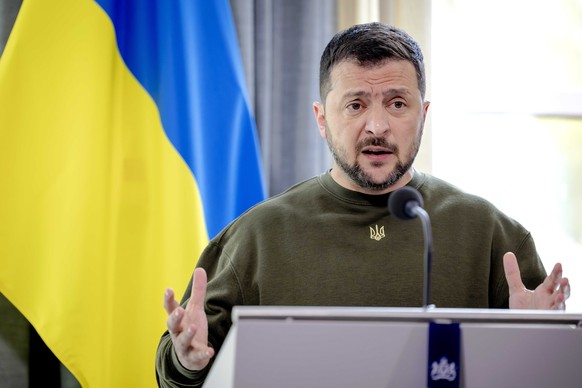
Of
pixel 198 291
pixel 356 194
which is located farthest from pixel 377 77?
pixel 198 291

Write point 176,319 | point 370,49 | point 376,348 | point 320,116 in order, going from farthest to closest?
point 320,116
point 370,49
point 176,319
point 376,348

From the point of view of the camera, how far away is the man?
6.20 feet

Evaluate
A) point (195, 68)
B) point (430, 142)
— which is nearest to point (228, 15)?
point (195, 68)

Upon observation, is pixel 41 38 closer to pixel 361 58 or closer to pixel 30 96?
pixel 30 96

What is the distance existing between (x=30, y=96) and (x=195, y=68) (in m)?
0.50

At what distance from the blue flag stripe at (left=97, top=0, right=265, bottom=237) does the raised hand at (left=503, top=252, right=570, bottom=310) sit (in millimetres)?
1005

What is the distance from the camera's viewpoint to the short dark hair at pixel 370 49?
200cm

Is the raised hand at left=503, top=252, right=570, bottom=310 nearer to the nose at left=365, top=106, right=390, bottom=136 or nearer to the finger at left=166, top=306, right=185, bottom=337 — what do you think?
the nose at left=365, top=106, right=390, bottom=136

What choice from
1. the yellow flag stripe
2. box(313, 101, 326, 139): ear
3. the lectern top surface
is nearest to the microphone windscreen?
the lectern top surface

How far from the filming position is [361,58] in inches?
79.0

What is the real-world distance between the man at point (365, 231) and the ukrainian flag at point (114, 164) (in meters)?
0.39

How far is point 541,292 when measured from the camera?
1.58m

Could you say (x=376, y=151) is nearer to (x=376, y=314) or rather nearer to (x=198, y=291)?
(x=198, y=291)

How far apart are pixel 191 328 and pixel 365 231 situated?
0.63 m
